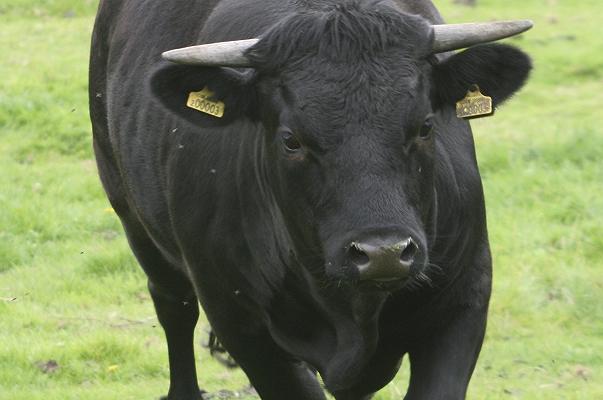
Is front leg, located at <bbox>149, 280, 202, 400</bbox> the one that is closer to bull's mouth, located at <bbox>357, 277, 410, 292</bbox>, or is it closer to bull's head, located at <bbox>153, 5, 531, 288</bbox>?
bull's head, located at <bbox>153, 5, 531, 288</bbox>

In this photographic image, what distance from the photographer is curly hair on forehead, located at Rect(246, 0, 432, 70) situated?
174 inches

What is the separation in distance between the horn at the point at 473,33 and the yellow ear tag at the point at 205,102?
0.76 m

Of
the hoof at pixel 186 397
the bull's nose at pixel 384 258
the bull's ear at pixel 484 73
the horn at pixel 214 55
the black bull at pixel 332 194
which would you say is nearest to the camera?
the bull's nose at pixel 384 258

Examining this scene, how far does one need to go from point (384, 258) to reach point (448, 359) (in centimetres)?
97

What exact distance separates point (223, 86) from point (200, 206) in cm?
60

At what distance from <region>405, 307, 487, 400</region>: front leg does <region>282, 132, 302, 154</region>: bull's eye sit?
0.93 meters

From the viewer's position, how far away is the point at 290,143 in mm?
4422

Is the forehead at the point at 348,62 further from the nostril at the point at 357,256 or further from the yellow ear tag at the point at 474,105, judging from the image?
the nostril at the point at 357,256

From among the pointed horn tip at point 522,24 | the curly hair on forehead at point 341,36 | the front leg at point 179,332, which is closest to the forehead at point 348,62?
the curly hair on forehead at point 341,36

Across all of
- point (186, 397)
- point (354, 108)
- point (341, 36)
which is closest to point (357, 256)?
point (354, 108)

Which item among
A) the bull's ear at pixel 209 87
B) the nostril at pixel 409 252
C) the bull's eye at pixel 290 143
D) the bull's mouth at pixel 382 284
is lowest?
the bull's mouth at pixel 382 284

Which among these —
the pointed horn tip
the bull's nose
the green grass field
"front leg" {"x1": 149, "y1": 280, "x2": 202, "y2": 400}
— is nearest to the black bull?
the bull's nose

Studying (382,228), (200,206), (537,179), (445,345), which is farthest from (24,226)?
(382,228)

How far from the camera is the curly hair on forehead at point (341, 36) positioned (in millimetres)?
4426
